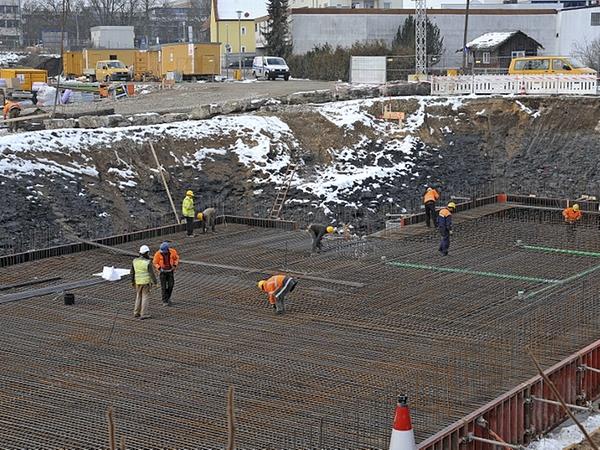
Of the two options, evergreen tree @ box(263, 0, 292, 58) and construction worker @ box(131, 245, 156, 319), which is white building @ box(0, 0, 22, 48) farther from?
construction worker @ box(131, 245, 156, 319)

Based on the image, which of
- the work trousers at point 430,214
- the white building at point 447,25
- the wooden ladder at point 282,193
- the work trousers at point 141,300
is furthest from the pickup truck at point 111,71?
the work trousers at point 141,300

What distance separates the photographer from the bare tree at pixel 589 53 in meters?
48.1

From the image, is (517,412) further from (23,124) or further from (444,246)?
(23,124)

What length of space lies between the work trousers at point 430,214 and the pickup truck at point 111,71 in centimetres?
2989

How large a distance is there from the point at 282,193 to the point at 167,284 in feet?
36.1

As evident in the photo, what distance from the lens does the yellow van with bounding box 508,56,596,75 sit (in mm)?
35188

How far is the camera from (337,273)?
53.2ft

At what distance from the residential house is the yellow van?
954cm

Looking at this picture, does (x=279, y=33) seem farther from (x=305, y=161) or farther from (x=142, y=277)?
(x=142, y=277)

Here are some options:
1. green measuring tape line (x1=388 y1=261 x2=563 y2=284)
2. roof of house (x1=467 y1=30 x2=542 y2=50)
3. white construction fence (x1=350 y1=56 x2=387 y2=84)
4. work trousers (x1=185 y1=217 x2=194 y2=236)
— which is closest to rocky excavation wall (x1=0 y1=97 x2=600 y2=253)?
work trousers (x1=185 y1=217 x2=194 y2=236)

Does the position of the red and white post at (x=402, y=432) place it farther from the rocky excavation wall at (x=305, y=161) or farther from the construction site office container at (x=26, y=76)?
the construction site office container at (x=26, y=76)

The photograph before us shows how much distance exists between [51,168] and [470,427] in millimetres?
15321

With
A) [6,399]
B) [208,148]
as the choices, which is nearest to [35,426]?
[6,399]

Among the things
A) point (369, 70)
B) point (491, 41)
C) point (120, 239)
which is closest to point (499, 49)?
point (491, 41)
